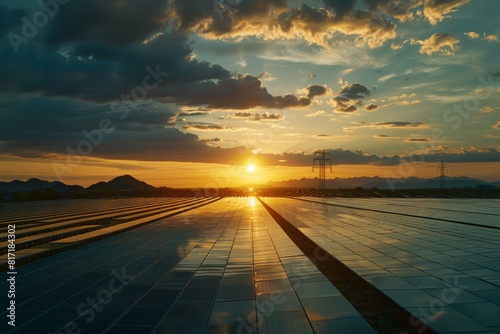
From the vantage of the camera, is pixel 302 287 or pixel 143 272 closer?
pixel 302 287

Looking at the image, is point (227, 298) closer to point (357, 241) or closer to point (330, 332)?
point (330, 332)

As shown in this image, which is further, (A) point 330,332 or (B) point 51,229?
(B) point 51,229

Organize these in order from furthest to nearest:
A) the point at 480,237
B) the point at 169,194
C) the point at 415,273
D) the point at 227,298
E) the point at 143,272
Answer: the point at 169,194
the point at 480,237
the point at 143,272
the point at 415,273
the point at 227,298

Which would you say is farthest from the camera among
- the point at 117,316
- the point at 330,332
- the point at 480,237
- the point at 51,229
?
the point at 51,229

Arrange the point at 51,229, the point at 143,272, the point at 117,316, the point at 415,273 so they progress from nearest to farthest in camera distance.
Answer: the point at 117,316, the point at 415,273, the point at 143,272, the point at 51,229

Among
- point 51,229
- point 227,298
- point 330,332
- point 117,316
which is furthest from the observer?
point 51,229

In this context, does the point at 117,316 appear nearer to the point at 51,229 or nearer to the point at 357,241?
the point at 357,241

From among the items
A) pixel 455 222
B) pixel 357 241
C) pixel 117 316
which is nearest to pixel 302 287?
pixel 117 316

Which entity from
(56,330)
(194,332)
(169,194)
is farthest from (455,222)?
(169,194)
